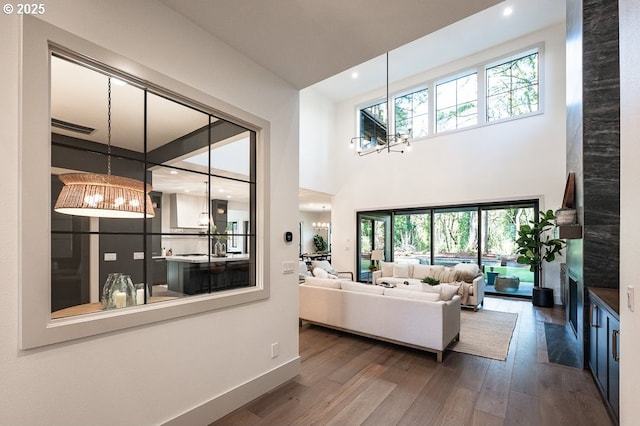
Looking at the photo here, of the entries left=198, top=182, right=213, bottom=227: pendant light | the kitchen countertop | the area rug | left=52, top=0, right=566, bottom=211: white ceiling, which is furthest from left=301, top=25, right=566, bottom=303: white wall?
left=198, top=182, right=213, bottom=227: pendant light

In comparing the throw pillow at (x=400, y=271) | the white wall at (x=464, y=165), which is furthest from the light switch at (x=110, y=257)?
the white wall at (x=464, y=165)

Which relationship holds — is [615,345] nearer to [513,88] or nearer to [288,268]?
[288,268]

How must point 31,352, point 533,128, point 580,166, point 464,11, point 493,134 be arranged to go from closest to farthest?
point 31,352
point 464,11
point 580,166
point 533,128
point 493,134

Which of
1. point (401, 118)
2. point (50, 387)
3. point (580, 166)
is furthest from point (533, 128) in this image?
point (50, 387)

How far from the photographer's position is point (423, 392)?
2785 millimetres

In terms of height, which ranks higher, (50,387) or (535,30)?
(535,30)

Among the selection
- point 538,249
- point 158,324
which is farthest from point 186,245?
point 538,249

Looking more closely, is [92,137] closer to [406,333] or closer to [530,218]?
[406,333]

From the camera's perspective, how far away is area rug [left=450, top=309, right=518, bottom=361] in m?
3.82

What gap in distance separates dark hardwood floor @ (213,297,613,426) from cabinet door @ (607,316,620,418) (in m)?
0.21

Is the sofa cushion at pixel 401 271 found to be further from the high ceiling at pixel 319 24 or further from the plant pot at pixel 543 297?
the high ceiling at pixel 319 24

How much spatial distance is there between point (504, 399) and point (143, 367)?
9.63ft

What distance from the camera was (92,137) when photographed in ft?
6.16

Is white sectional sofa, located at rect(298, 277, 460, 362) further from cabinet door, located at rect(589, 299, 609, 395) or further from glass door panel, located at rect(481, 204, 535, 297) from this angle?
glass door panel, located at rect(481, 204, 535, 297)
